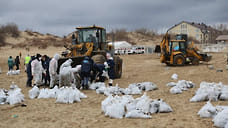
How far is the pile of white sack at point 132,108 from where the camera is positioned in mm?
5796

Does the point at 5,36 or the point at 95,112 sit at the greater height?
the point at 5,36

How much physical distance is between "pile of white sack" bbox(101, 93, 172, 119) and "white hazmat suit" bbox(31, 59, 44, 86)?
5.14m

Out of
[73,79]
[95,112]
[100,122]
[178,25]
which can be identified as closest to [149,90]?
[73,79]

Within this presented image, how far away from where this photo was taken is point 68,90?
766cm

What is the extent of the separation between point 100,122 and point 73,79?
4.46 m

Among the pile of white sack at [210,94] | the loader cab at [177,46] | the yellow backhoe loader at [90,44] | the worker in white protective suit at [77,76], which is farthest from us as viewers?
the loader cab at [177,46]

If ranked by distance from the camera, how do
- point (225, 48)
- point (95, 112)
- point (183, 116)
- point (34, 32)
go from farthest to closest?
point (34, 32)
point (225, 48)
point (95, 112)
point (183, 116)

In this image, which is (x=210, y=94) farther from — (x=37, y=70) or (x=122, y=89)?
(x=37, y=70)

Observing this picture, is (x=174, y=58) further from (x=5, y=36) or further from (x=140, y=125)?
(x=5, y=36)

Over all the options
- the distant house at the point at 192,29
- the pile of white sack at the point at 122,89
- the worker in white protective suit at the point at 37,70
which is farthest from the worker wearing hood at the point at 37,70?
the distant house at the point at 192,29

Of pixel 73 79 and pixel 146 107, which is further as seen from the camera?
pixel 73 79

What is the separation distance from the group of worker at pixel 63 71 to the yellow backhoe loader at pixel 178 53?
9.45 metres

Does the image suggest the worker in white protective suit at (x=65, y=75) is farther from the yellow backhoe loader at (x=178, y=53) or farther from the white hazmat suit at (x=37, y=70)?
the yellow backhoe loader at (x=178, y=53)

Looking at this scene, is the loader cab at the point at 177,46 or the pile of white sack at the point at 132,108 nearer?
the pile of white sack at the point at 132,108
